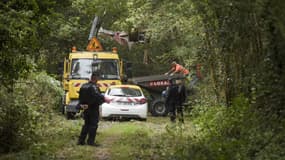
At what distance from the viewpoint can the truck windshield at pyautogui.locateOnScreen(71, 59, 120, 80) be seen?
25172mm

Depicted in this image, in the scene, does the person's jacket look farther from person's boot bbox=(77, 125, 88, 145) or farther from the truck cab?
the truck cab

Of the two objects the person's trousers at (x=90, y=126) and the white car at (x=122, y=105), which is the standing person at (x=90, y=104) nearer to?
the person's trousers at (x=90, y=126)

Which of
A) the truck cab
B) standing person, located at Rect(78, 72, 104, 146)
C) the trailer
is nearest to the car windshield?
the truck cab

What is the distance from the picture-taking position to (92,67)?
25219mm

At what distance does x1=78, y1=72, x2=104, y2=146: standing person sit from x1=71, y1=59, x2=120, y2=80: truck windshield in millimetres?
10729

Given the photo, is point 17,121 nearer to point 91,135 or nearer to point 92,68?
point 91,135

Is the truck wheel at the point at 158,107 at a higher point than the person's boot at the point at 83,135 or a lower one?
higher

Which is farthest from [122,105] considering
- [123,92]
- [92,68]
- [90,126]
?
[90,126]

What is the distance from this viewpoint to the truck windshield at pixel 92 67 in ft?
82.6

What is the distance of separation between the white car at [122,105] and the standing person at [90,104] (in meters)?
9.25

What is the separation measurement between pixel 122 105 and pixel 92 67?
2434mm

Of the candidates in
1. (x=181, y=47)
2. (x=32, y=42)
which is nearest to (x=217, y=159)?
(x=32, y=42)

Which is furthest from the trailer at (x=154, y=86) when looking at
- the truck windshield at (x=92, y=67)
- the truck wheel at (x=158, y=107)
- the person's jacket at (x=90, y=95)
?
the person's jacket at (x=90, y=95)

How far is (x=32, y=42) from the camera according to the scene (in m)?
11.5
